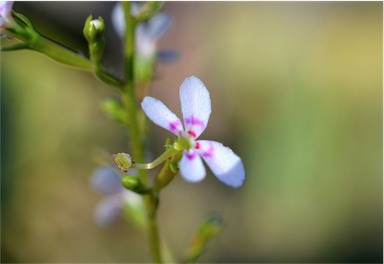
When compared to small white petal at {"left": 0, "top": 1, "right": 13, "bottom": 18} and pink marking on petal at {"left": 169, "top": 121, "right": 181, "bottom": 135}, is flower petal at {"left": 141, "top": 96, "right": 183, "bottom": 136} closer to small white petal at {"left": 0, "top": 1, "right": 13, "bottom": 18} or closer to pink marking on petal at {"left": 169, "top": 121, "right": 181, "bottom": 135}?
pink marking on petal at {"left": 169, "top": 121, "right": 181, "bottom": 135}

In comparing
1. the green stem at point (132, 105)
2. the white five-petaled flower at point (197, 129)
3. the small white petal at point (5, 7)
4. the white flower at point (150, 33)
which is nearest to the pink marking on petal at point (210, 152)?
the white five-petaled flower at point (197, 129)

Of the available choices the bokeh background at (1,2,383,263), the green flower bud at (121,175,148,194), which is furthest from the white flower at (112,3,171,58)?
the bokeh background at (1,2,383,263)

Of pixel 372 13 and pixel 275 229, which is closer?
pixel 275 229

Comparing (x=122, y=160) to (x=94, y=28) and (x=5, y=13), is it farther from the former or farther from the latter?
(x=5, y=13)

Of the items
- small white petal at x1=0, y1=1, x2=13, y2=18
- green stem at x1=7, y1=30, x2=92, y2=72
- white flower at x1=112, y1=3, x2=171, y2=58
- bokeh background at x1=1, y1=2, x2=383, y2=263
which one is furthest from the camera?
bokeh background at x1=1, y1=2, x2=383, y2=263

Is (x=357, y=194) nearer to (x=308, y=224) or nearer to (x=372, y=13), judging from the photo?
(x=308, y=224)

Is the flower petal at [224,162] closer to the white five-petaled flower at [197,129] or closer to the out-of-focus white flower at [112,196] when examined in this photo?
the white five-petaled flower at [197,129]

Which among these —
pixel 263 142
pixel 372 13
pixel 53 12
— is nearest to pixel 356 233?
pixel 263 142
